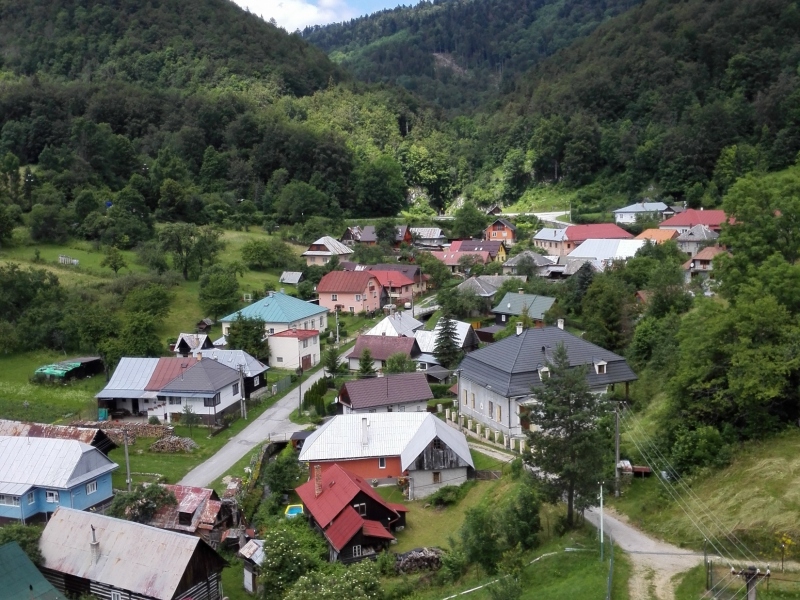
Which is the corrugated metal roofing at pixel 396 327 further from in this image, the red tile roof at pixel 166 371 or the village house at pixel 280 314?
the red tile roof at pixel 166 371

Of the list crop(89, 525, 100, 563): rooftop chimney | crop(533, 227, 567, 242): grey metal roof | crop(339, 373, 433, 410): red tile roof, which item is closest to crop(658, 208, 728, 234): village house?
crop(533, 227, 567, 242): grey metal roof

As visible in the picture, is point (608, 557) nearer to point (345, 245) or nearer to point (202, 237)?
point (202, 237)

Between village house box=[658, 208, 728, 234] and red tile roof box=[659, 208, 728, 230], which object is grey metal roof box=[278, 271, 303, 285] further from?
red tile roof box=[659, 208, 728, 230]

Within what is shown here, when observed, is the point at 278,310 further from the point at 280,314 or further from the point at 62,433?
the point at 62,433

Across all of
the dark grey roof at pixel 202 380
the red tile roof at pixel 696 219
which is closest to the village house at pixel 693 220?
the red tile roof at pixel 696 219

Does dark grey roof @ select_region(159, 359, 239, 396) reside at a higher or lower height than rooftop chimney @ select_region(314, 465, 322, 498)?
higher
